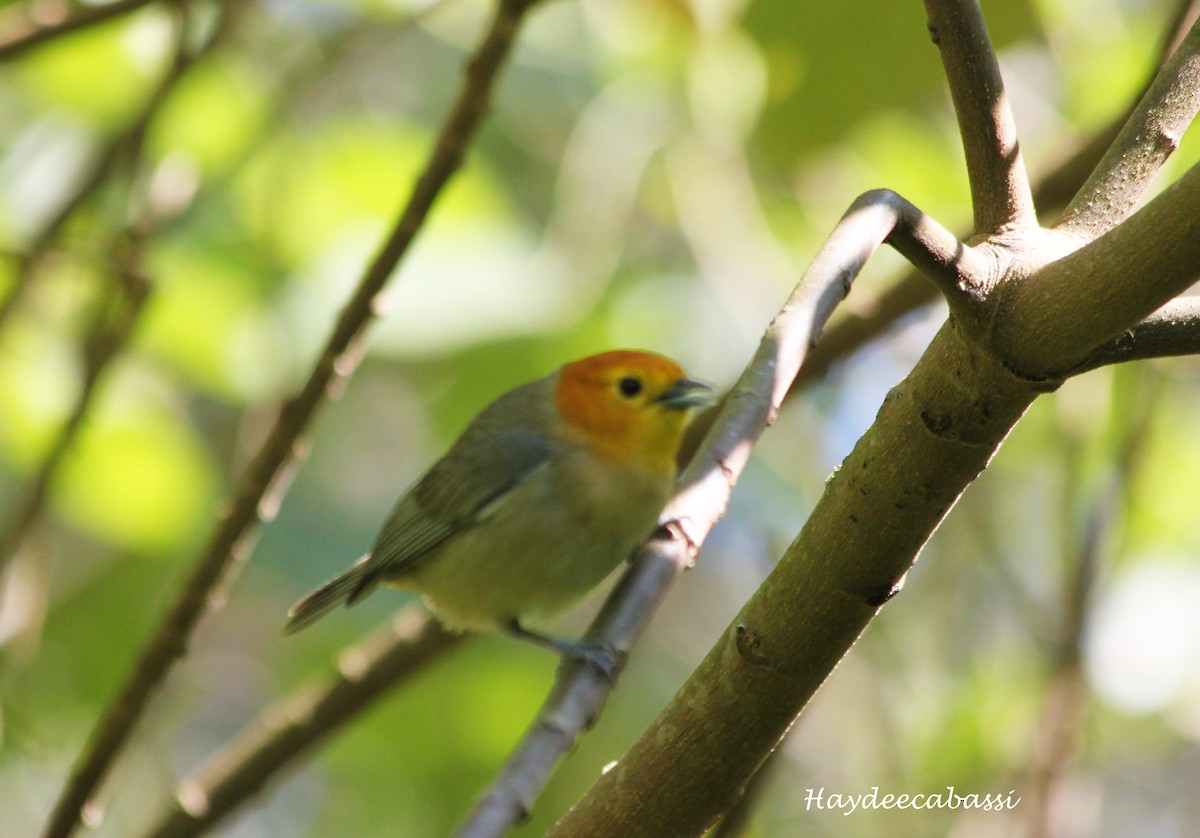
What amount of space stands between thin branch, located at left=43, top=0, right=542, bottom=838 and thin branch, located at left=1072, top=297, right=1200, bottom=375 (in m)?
1.57

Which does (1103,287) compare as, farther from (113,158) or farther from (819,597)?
(113,158)

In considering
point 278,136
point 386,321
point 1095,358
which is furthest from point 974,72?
point 278,136

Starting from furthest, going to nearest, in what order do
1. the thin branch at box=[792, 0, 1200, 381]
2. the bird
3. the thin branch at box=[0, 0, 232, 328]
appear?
the bird → the thin branch at box=[0, 0, 232, 328] → the thin branch at box=[792, 0, 1200, 381]

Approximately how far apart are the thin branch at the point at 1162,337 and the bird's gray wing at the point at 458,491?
Result: 3.33m

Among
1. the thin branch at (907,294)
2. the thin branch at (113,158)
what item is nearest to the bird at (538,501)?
the thin branch at (907,294)

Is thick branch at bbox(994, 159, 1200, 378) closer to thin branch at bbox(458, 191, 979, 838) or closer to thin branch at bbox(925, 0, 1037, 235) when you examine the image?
thin branch at bbox(458, 191, 979, 838)

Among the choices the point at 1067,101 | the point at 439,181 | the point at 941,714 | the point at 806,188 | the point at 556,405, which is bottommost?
the point at 439,181

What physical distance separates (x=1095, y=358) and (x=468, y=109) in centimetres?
160

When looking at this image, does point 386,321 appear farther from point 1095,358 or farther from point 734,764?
point 1095,358

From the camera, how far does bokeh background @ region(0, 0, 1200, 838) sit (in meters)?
3.58

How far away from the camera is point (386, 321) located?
147 inches

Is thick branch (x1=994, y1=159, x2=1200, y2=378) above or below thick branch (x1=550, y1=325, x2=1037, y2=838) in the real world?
above

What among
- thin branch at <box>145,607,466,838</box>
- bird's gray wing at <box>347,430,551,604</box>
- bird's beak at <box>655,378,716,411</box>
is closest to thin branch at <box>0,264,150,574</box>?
thin branch at <box>145,607,466,838</box>

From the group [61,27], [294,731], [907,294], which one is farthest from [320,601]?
[907,294]
